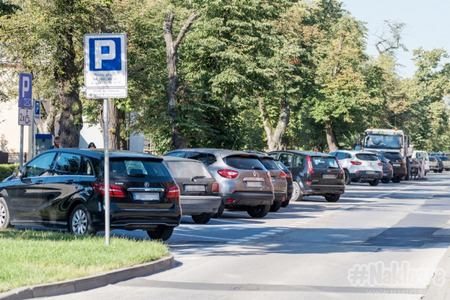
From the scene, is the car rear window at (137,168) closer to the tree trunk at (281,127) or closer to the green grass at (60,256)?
the green grass at (60,256)

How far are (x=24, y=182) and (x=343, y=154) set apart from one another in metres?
29.2

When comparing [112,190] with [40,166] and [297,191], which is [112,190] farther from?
[297,191]

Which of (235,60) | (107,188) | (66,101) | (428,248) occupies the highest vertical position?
(235,60)

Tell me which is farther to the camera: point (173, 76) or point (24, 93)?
point (173, 76)

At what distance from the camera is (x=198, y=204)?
58.3 ft

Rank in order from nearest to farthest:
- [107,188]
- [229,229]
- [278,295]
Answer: [278,295] → [107,188] → [229,229]

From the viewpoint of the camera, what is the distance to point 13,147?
208 feet

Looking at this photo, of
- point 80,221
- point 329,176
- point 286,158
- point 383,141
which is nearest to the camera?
point 80,221

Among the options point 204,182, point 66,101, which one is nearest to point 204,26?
point 66,101

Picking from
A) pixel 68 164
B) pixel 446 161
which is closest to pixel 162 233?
pixel 68 164

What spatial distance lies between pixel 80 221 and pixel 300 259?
395cm

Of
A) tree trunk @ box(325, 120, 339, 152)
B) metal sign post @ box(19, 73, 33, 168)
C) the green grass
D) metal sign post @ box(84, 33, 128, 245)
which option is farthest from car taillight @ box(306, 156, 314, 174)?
tree trunk @ box(325, 120, 339, 152)

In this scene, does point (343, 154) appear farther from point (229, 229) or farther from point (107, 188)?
point (107, 188)

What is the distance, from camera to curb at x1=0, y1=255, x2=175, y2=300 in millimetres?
8305
